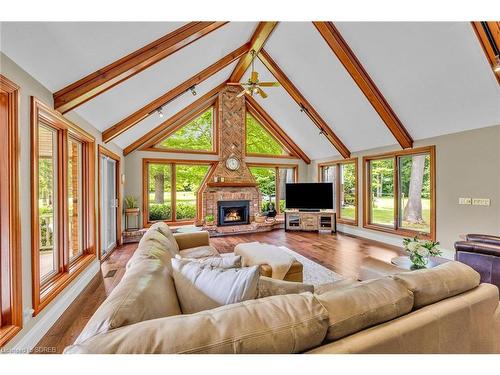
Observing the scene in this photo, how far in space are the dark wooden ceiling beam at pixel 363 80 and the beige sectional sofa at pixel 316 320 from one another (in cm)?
390

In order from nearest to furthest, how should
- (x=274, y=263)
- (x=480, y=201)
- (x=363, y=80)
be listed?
(x=274, y=263) → (x=480, y=201) → (x=363, y=80)

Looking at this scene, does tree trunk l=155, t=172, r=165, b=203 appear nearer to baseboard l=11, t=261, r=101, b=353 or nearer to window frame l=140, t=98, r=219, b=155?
window frame l=140, t=98, r=219, b=155

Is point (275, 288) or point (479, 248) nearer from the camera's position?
point (275, 288)

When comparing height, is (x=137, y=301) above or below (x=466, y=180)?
below

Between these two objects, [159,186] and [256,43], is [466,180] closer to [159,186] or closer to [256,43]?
[256,43]

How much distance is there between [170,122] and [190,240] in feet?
11.9

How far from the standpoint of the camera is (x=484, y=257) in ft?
8.41

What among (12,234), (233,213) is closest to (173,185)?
(233,213)

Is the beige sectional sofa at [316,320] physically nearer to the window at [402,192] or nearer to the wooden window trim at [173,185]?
the window at [402,192]

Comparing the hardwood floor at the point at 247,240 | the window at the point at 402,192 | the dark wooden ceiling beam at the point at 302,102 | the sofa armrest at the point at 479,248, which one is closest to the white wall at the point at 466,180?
the window at the point at 402,192

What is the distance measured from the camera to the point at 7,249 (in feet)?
5.94

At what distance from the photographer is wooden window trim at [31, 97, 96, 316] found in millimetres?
2062

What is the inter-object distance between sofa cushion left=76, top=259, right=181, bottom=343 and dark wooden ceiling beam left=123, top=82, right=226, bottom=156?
16.0 ft
